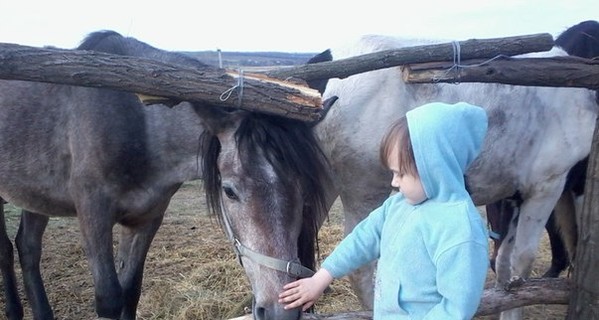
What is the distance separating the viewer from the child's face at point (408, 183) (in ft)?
5.96

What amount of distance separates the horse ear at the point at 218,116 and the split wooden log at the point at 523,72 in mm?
921

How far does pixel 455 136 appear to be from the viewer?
1722mm

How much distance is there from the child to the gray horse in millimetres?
561

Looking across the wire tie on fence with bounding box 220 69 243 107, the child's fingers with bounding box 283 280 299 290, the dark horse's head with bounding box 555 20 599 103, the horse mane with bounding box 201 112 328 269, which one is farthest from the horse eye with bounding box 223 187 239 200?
the dark horse's head with bounding box 555 20 599 103

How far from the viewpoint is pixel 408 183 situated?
5.99ft

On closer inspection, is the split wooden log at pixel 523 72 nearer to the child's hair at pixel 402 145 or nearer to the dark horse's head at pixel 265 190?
the dark horse's head at pixel 265 190

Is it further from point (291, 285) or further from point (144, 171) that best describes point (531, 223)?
point (144, 171)

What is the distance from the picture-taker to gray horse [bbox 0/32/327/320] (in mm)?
2471

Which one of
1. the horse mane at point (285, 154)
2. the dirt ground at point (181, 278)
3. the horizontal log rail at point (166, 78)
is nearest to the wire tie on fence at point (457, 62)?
the horizontal log rail at point (166, 78)

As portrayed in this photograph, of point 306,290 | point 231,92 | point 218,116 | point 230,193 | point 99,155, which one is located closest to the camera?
point 306,290

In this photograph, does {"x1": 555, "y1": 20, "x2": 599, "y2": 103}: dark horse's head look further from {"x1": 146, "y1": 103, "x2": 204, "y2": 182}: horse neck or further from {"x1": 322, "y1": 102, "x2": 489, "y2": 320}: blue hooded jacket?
{"x1": 322, "y1": 102, "x2": 489, "y2": 320}: blue hooded jacket

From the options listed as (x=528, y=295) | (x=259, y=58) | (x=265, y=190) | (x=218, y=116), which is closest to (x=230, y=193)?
(x=265, y=190)

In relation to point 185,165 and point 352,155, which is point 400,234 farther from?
point 185,165

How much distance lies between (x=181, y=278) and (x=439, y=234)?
370 cm
